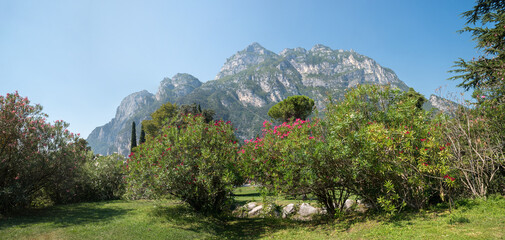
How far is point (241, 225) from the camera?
1330cm

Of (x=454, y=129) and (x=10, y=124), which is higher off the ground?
(x=10, y=124)

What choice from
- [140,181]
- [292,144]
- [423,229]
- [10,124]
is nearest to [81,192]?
[10,124]

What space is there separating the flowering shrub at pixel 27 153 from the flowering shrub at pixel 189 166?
13.8 ft

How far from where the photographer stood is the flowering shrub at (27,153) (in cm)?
1183

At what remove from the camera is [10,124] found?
39.1 feet

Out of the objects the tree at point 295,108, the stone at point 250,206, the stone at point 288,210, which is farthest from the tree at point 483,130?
the tree at point 295,108

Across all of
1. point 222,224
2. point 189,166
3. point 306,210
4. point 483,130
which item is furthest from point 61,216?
point 483,130

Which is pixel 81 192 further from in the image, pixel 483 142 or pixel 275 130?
pixel 483 142

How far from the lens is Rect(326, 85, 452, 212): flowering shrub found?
8.95 meters

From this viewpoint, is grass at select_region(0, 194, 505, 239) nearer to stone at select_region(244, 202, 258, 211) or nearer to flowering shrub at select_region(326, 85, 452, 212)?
flowering shrub at select_region(326, 85, 452, 212)

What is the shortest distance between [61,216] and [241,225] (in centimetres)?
895

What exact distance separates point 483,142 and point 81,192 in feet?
83.8

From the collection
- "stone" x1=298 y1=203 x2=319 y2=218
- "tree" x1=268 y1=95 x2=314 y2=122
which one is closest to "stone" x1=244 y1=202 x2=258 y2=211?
"stone" x1=298 y1=203 x2=319 y2=218

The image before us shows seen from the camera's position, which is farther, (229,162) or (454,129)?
(229,162)
